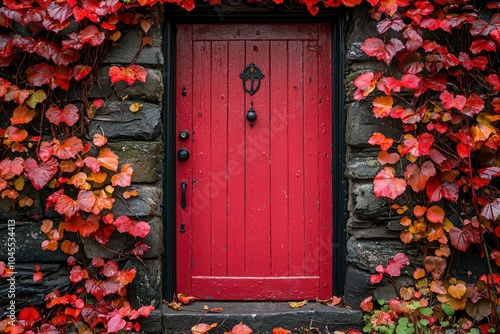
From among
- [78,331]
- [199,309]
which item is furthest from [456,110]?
[78,331]

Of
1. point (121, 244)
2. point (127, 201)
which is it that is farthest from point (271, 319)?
point (127, 201)

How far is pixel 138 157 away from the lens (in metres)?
3.04

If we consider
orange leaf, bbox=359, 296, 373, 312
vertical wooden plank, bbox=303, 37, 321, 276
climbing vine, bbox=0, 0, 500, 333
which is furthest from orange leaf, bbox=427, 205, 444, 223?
vertical wooden plank, bbox=303, 37, 321, 276

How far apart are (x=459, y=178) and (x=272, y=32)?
4.86ft

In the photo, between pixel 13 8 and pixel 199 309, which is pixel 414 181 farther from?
pixel 13 8

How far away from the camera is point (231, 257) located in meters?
3.36

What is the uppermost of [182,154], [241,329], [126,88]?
[126,88]

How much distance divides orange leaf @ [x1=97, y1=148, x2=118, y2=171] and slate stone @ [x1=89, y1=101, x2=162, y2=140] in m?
0.10

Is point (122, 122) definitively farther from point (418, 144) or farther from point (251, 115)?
point (418, 144)

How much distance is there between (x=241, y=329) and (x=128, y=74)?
1624 millimetres

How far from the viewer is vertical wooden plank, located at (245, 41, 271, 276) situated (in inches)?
132

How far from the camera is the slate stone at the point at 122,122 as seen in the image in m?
3.04

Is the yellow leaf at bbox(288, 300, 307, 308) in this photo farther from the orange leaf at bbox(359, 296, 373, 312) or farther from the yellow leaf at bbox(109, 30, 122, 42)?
the yellow leaf at bbox(109, 30, 122, 42)

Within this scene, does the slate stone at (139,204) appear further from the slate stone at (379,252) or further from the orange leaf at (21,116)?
the slate stone at (379,252)
